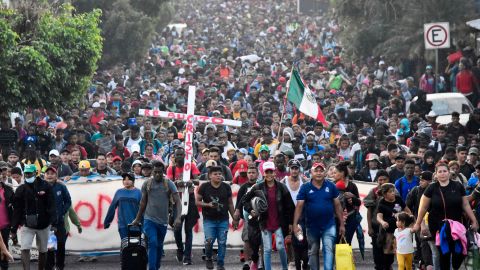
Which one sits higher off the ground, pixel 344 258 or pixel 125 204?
pixel 125 204

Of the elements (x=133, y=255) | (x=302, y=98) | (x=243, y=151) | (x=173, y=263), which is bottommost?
(x=173, y=263)

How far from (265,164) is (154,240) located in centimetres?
173

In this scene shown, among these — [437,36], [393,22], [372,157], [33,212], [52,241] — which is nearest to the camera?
[33,212]

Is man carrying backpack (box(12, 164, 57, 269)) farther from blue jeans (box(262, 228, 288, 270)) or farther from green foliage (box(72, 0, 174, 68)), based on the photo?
green foliage (box(72, 0, 174, 68))

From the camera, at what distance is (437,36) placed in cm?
3219

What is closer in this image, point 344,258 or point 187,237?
point 344,258

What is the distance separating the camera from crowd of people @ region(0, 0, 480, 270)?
719 inches

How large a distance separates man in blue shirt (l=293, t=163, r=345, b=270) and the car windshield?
622 inches

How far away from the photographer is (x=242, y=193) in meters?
19.4

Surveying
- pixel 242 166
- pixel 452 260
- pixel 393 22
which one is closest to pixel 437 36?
pixel 393 22

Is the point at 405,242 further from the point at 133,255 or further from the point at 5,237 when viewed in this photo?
the point at 5,237

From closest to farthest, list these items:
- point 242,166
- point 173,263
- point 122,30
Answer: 1. point 173,263
2. point 242,166
3. point 122,30

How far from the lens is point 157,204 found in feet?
63.5

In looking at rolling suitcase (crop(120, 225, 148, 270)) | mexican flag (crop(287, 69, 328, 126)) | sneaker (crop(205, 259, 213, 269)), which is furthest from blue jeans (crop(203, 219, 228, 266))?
mexican flag (crop(287, 69, 328, 126))
